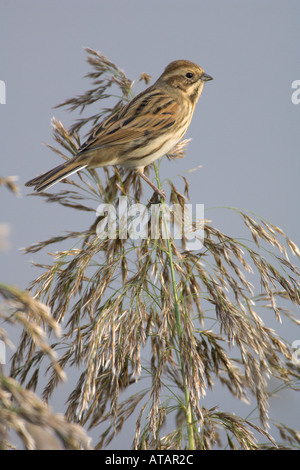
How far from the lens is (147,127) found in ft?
7.57

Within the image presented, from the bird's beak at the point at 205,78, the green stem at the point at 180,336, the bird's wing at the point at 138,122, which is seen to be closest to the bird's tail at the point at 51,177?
the bird's wing at the point at 138,122

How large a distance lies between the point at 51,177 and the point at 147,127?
56 centimetres

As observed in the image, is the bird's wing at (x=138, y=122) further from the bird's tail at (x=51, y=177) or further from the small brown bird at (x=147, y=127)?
the bird's tail at (x=51, y=177)

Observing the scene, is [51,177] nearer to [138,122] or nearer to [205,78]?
[138,122]

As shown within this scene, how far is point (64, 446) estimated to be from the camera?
1.29 metres

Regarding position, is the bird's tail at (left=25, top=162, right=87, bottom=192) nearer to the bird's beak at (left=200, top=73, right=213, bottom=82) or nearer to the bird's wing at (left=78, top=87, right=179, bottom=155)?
the bird's wing at (left=78, top=87, right=179, bottom=155)

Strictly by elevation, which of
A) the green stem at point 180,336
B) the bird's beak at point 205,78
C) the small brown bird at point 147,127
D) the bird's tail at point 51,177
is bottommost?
the green stem at point 180,336

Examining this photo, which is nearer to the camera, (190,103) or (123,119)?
(123,119)

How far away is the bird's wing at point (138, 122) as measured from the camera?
2.22 meters

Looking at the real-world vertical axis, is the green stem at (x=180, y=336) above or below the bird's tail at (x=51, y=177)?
below

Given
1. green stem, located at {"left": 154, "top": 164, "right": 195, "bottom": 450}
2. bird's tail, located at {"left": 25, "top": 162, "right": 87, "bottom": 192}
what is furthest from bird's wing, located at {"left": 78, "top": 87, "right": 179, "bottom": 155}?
green stem, located at {"left": 154, "top": 164, "right": 195, "bottom": 450}
